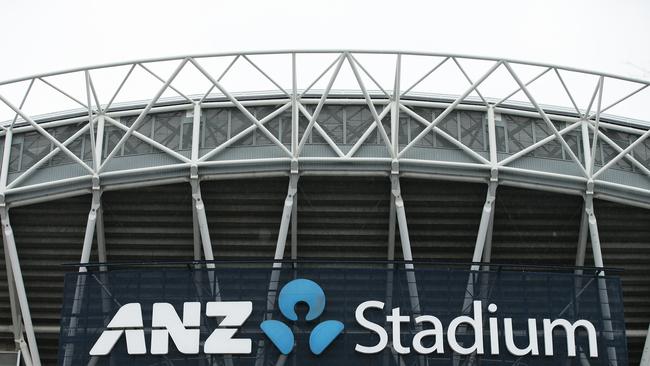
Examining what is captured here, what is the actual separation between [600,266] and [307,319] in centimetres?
908

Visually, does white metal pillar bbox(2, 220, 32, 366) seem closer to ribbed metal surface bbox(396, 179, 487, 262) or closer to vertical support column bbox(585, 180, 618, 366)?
ribbed metal surface bbox(396, 179, 487, 262)

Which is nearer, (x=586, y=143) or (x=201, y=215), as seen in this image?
(x=201, y=215)

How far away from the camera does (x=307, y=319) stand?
101 ft

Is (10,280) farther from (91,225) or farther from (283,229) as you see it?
(283,229)

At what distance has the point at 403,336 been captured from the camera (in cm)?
3081

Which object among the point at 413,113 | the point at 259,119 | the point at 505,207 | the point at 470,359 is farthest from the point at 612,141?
the point at 259,119

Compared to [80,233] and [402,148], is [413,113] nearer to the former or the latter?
[402,148]

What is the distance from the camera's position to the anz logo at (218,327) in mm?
30547

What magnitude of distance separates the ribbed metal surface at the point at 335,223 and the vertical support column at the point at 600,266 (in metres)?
0.99

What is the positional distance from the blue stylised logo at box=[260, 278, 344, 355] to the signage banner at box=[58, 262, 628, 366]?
29 millimetres

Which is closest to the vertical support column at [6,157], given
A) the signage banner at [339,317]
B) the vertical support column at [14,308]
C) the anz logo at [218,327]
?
the vertical support column at [14,308]

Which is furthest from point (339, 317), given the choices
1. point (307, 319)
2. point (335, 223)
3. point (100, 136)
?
point (100, 136)

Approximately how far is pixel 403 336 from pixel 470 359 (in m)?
2.04

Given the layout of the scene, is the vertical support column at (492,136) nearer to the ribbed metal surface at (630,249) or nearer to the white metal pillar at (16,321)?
the ribbed metal surface at (630,249)
